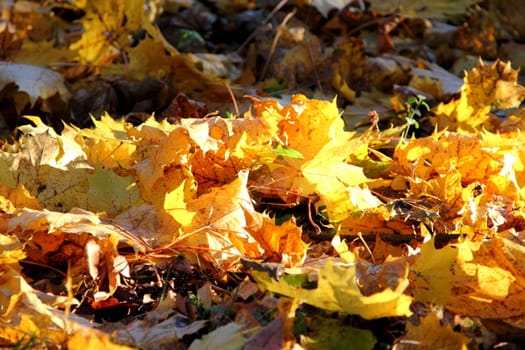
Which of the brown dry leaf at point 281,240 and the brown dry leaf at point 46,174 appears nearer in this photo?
the brown dry leaf at point 281,240

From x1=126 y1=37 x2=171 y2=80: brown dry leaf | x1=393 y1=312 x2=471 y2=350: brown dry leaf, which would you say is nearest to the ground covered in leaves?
x1=393 y1=312 x2=471 y2=350: brown dry leaf

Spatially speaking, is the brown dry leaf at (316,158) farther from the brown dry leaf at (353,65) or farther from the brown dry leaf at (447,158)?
the brown dry leaf at (353,65)

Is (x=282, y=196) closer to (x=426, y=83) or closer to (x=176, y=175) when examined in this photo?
(x=176, y=175)

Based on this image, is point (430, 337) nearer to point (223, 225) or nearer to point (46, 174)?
point (223, 225)

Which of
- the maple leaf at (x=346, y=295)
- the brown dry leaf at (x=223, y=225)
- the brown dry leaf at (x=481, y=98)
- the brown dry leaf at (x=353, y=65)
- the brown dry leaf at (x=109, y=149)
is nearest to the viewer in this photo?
the maple leaf at (x=346, y=295)

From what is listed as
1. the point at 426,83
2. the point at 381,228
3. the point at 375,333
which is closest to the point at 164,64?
the point at 426,83

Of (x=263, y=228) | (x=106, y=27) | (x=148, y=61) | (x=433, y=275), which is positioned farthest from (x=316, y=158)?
(x=106, y=27)

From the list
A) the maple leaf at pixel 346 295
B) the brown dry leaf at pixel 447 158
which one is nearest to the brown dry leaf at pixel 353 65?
the brown dry leaf at pixel 447 158

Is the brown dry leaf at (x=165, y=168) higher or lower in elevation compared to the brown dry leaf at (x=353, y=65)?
higher
